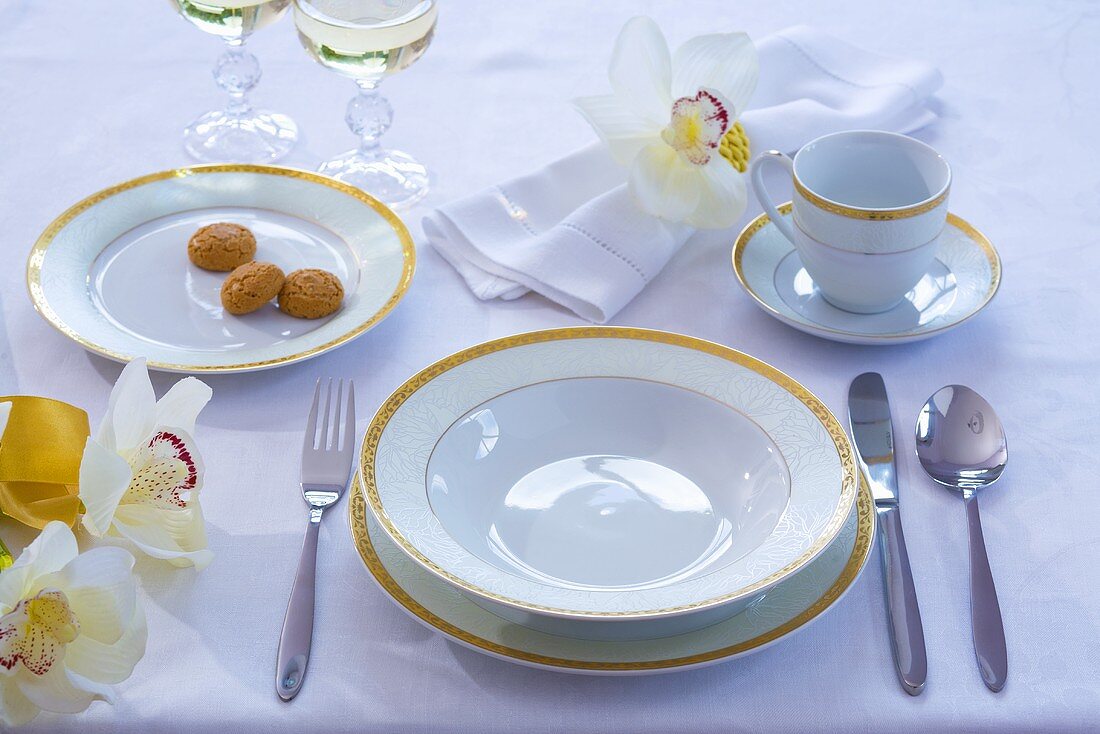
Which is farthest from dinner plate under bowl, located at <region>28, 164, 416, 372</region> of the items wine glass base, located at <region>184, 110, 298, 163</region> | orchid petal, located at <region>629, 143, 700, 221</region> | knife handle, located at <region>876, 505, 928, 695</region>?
knife handle, located at <region>876, 505, 928, 695</region>

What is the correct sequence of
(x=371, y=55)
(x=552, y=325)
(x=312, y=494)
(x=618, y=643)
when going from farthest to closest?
(x=371, y=55)
(x=552, y=325)
(x=312, y=494)
(x=618, y=643)

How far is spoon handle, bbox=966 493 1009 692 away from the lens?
0.66 m

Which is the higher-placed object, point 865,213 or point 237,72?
point 865,213

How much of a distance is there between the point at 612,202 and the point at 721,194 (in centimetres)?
11

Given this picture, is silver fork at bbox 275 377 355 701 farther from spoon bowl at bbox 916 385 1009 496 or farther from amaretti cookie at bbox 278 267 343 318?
spoon bowl at bbox 916 385 1009 496

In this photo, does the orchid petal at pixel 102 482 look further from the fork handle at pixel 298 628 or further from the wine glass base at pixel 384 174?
the wine glass base at pixel 384 174

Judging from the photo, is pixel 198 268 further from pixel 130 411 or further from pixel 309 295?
pixel 130 411

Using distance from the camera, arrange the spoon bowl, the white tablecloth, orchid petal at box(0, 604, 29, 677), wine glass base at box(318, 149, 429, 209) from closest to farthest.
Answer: orchid petal at box(0, 604, 29, 677) < the white tablecloth < the spoon bowl < wine glass base at box(318, 149, 429, 209)

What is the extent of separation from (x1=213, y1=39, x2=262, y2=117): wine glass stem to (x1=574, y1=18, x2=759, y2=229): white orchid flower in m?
0.42

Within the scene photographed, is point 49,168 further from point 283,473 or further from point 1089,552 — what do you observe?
point 1089,552

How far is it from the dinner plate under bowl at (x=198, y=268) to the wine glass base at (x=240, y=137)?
0.37 ft

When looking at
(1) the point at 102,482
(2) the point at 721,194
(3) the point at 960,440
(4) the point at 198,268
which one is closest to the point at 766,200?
(2) the point at 721,194

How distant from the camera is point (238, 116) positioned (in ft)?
4.14

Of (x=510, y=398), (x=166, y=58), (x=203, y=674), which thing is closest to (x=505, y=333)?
(x=510, y=398)
